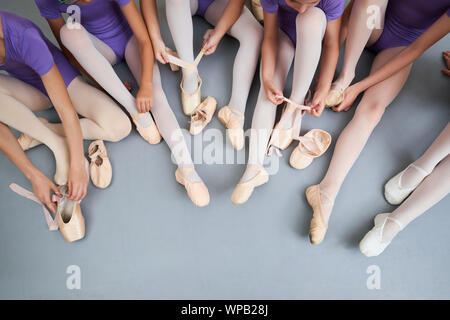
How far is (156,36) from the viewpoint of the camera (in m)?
1.11

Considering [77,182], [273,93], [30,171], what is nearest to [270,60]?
[273,93]

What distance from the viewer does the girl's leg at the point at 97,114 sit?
106cm

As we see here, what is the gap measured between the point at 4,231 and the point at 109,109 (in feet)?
1.53

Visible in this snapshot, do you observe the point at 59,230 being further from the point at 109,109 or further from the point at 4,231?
the point at 109,109

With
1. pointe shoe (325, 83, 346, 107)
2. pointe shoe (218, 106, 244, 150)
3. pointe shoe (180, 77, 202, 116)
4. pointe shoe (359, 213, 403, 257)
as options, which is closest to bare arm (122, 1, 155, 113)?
pointe shoe (180, 77, 202, 116)

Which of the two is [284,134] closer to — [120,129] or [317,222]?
[317,222]

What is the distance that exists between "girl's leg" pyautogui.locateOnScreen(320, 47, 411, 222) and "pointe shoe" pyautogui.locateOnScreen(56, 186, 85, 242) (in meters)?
0.68

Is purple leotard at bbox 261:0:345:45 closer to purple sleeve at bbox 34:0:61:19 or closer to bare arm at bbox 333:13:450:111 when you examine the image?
bare arm at bbox 333:13:450:111

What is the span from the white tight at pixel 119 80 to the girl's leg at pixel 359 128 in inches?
16.4

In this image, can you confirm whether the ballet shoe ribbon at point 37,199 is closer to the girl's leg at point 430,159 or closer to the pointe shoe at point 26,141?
the pointe shoe at point 26,141

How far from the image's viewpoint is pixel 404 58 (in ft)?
3.25

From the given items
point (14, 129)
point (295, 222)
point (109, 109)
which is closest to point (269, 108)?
point (295, 222)

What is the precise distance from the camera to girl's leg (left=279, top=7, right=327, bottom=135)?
0.88m
